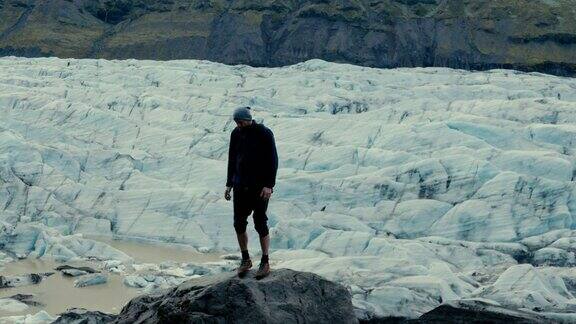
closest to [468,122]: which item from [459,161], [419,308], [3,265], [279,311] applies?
[459,161]

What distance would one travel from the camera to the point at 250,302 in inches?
273

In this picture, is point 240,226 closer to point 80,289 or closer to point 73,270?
point 80,289

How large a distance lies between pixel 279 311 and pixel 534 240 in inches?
494

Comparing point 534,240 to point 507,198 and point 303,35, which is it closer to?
point 507,198

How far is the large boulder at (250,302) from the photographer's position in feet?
22.7

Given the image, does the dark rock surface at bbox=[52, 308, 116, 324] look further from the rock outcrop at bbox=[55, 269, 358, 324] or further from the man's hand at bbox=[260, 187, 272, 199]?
the man's hand at bbox=[260, 187, 272, 199]

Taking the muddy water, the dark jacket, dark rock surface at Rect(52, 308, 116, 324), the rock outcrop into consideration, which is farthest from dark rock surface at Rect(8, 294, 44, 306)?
the dark jacket

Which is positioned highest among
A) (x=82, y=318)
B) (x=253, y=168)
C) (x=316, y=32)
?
(x=253, y=168)

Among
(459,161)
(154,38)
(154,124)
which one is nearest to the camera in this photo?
(459,161)

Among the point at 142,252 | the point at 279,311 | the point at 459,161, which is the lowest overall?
the point at 142,252

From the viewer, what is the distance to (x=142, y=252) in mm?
17812

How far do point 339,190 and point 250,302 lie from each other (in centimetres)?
1416

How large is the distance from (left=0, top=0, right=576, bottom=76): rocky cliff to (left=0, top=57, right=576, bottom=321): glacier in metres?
28.6

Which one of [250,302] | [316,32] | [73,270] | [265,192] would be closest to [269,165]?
[265,192]
